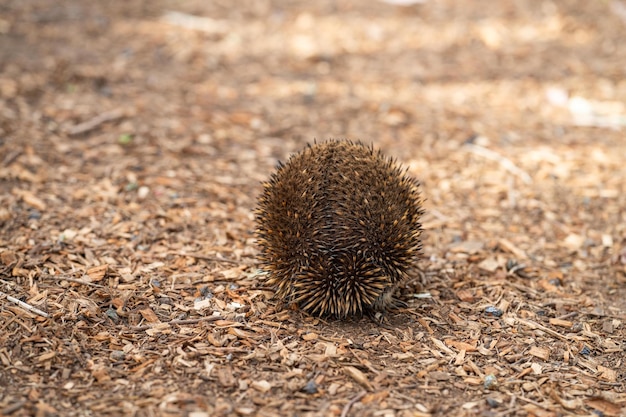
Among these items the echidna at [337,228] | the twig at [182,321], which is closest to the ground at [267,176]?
the twig at [182,321]

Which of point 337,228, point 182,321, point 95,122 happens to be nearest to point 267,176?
point 95,122

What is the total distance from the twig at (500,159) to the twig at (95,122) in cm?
380

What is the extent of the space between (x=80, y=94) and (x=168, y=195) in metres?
2.41

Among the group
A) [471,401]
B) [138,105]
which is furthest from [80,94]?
[471,401]

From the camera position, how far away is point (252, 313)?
4352 millimetres

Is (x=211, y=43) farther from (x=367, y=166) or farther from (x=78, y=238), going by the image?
(x=367, y=166)

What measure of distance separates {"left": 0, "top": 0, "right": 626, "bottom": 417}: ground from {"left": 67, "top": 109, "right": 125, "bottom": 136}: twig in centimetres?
3

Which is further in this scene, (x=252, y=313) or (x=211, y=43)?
(x=211, y=43)

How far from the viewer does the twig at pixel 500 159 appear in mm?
6609

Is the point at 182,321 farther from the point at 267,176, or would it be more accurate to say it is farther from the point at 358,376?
the point at 267,176

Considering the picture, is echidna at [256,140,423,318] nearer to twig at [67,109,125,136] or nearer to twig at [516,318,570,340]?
twig at [516,318,570,340]

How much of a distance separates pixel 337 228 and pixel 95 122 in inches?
153

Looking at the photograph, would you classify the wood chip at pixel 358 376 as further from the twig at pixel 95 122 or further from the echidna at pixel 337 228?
the twig at pixel 95 122

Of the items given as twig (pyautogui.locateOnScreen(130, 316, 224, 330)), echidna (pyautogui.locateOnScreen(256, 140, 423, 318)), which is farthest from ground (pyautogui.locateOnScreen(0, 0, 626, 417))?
echidna (pyautogui.locateOnScreen(256, 140, 423, 318))
